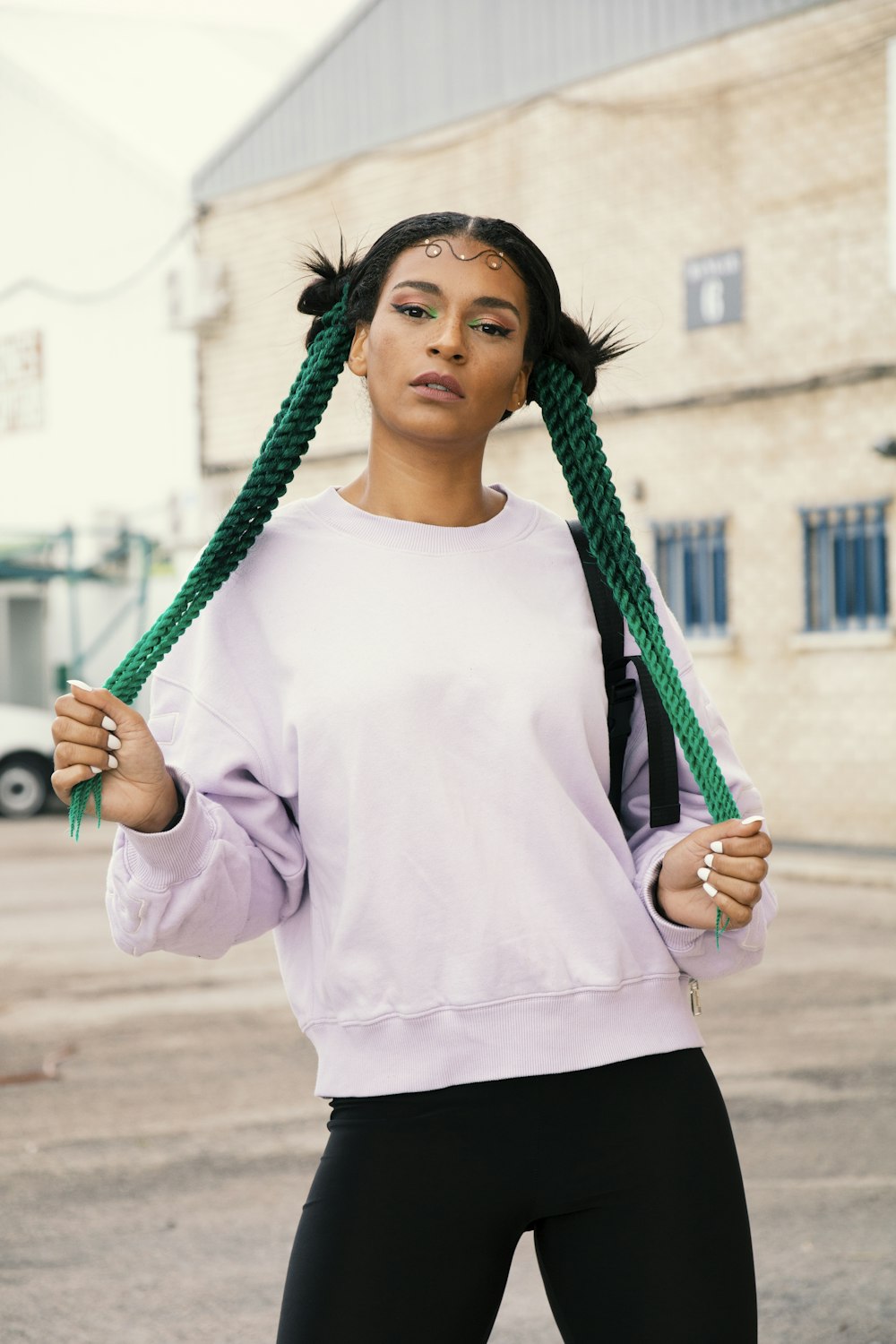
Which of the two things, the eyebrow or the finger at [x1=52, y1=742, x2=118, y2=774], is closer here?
the finger at [x1=52, y1=742, x2=118, y2=774]

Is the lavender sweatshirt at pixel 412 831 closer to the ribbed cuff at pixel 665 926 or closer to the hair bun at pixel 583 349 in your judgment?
the ribbed cuff at pixel 665 926

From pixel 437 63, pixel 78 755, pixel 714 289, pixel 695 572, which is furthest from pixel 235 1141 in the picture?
pixel 437 63

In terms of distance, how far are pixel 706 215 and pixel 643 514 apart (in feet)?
8.90

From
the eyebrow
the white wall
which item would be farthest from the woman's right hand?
the white wall

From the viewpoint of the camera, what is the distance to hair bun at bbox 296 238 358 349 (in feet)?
7.87

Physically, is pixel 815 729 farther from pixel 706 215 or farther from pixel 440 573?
pixel 440 573

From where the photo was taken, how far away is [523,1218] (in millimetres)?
2057

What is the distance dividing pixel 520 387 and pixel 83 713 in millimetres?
785

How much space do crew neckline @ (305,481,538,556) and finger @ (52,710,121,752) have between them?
44cm

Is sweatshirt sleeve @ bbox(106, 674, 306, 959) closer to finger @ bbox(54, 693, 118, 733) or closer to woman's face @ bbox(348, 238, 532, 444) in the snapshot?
finger @ bbox(54, 693, 118, 733)

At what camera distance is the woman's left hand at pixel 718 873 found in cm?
205

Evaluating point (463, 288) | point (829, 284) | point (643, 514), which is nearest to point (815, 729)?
point (643, 514)

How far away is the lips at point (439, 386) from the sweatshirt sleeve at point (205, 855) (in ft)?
1.64

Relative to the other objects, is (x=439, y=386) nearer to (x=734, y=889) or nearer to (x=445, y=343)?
(x=445, y=343)
